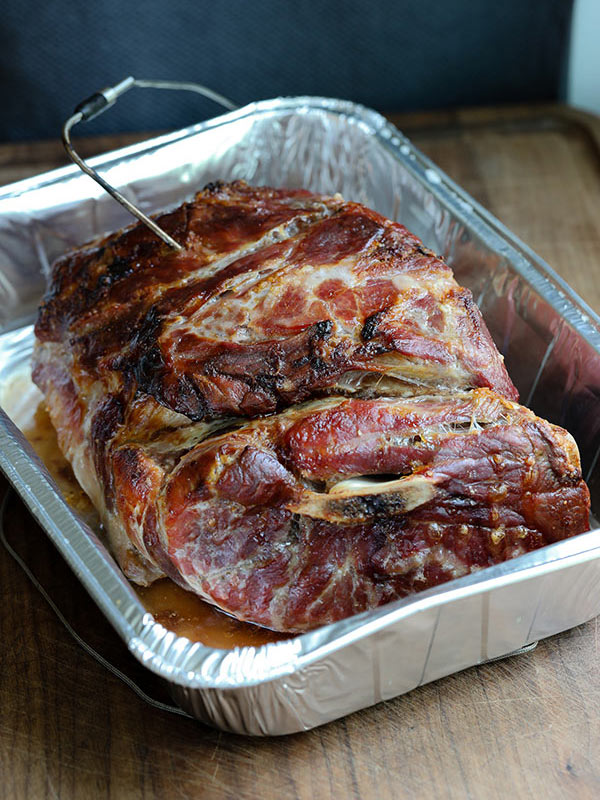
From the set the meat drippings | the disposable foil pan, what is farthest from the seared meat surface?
the disposable foil pan

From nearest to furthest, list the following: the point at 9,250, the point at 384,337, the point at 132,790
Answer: the point at 132,790 < the point at 384,337 < the point at 9,250

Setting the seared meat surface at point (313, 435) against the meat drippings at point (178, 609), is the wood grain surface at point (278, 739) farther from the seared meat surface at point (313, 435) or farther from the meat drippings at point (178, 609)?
the seared meat surface at point (313, 435)

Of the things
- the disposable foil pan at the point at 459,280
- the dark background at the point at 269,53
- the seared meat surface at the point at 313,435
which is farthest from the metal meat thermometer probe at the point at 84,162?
the dark background at the point at 269,53

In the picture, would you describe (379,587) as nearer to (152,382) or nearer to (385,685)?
(385,685)

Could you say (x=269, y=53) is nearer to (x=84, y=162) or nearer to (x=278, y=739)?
(x=84, y=162)

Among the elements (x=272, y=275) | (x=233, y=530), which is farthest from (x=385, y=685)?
(x=272, y=275)

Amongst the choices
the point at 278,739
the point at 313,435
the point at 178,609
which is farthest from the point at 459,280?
the point at 278,739
